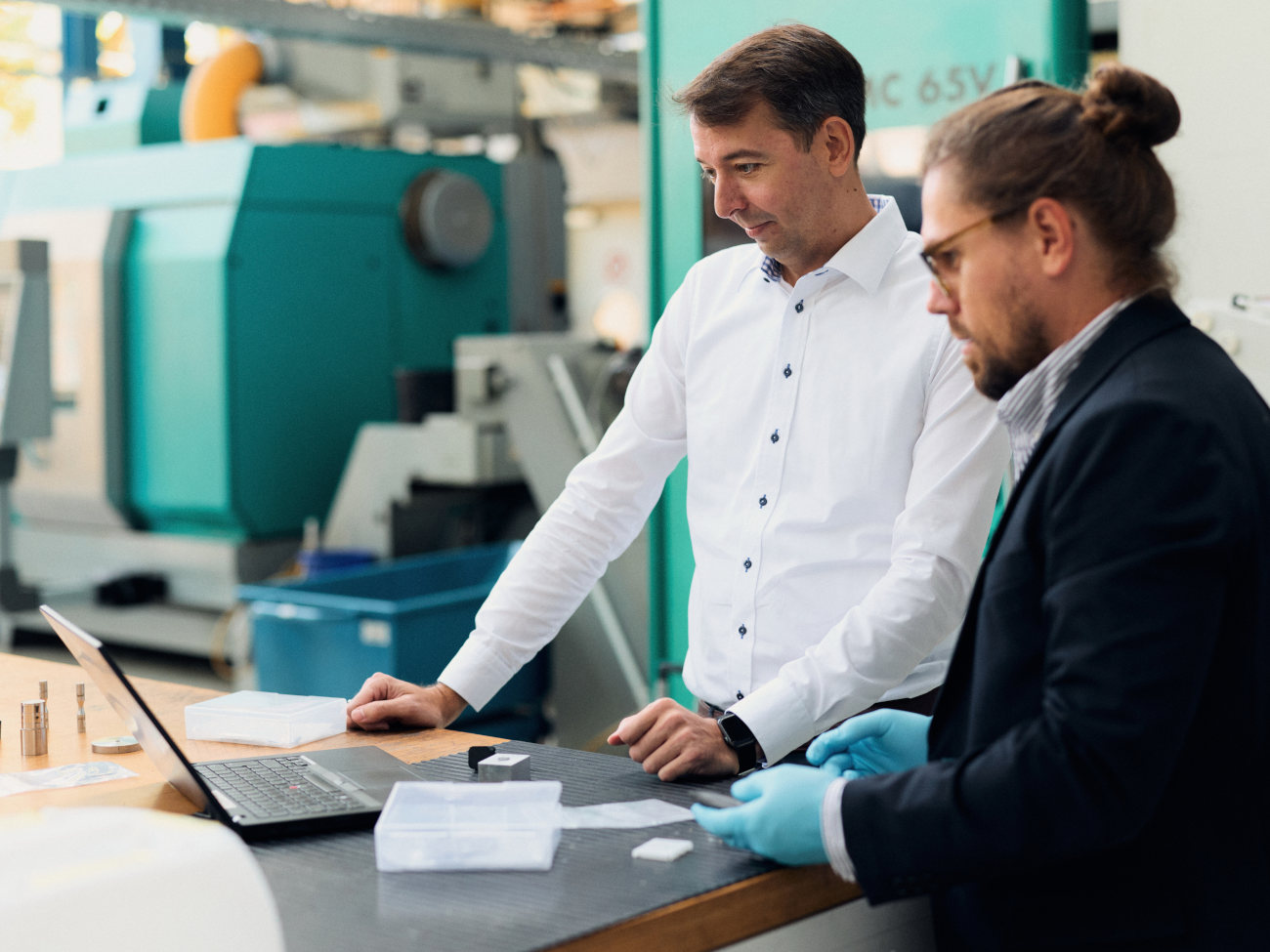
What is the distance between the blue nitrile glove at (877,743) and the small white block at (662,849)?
0.20m

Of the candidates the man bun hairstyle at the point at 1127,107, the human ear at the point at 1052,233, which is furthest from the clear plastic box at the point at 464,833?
the man bun hairstyle at the point at 1127,107

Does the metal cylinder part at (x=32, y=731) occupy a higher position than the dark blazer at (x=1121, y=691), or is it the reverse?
the dark blazer at (x=1121, y=691)

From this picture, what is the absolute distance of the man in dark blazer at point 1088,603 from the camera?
93cm

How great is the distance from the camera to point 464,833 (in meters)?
1.16

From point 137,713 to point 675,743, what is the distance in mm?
501

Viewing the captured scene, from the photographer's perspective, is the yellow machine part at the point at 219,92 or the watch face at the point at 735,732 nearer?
the watch face at the point at 735,732

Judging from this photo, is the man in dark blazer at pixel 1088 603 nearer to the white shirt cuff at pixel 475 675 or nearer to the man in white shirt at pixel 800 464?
the man in white shirt at pixel 800 464

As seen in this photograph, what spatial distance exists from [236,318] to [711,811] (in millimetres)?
3628

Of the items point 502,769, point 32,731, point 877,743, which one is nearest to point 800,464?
point 877,743

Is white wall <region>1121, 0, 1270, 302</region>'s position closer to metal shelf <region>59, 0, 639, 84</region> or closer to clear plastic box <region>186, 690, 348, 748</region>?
clear plastic box <region>186, 690, 348, 748</region>

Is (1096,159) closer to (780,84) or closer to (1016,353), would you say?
(1016,353)

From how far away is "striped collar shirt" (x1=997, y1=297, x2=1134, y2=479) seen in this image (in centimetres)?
104

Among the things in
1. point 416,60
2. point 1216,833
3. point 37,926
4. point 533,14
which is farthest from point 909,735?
point 533,14

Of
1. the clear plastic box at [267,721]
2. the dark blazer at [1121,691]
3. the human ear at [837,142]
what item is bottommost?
the clear plastic box at [267,721]
